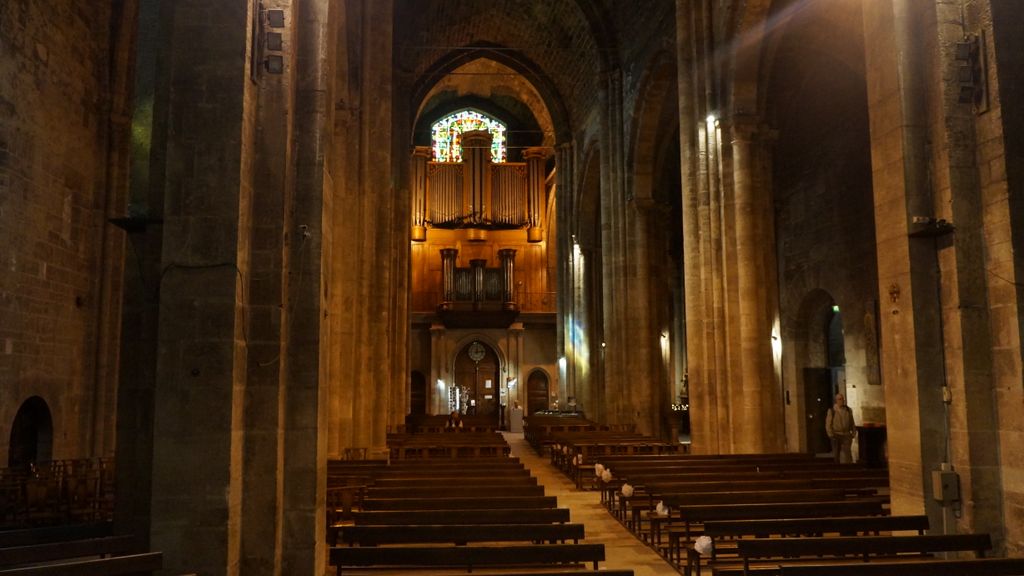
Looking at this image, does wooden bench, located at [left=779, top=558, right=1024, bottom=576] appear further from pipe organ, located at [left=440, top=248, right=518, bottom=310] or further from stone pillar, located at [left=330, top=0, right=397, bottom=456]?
pipe organ, located at [left=440, top=248, right=518, bottom=310]

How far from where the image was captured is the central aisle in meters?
8.00

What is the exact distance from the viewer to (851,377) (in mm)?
17422

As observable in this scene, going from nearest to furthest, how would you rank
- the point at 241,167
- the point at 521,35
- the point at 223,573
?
the point at 223,573, the point at 241,167, the point at 521,35

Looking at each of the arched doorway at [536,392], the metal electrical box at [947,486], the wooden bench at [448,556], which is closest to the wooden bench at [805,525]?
the metal electrical box at [947,486]

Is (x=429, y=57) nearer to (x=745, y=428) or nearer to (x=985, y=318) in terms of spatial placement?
(x=745, y=428)

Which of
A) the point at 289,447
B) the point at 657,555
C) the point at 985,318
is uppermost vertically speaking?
the point at 985,318

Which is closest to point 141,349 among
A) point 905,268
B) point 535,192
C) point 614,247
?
point 905,268

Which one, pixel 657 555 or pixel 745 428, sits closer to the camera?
pixel 657 555

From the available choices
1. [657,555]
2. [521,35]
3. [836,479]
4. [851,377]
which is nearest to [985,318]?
[836,479]

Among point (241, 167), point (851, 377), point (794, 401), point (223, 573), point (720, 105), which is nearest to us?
point (223, 573)

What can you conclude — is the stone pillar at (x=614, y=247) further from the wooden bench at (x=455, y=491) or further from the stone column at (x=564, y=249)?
the wooden bench at (x=455, y=491)

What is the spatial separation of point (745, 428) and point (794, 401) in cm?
659

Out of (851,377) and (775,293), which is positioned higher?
(775,293)

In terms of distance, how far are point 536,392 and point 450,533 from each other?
2900 centimetres
